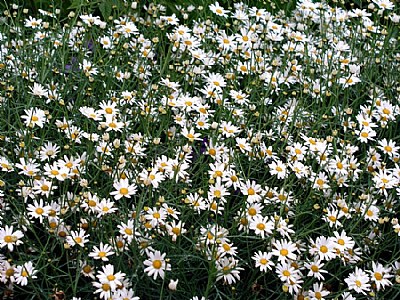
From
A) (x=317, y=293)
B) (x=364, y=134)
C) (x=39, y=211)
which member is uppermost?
(x=364, y=134)

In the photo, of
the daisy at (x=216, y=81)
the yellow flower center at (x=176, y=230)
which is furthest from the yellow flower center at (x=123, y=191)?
the daisy at (x=216, y=81)

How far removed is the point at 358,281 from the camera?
8.84 ft

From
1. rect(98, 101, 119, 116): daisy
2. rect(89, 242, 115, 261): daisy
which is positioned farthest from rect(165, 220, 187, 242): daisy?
rect(98, 101, 119, 116): daisy

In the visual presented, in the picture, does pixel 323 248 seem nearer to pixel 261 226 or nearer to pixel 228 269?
pixel 261 226

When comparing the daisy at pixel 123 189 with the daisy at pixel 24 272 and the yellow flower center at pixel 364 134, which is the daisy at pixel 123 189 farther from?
the yellow flower center at pixel 364 134

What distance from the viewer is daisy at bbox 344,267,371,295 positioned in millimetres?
2668

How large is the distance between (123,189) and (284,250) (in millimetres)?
666

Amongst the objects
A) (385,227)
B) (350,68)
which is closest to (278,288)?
(385,227)

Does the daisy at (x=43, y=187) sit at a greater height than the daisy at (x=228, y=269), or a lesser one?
greater

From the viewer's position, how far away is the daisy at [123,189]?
2.74 meters

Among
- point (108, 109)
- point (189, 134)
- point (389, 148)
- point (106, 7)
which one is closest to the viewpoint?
point (189, 134)

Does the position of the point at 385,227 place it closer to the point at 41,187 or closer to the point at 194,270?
the point at 194,270

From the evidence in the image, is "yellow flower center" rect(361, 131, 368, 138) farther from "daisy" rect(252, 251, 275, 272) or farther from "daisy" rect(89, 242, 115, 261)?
"daisy" rect(89, 242, 115, 261)

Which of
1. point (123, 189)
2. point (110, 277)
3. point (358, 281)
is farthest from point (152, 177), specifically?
point (358, 281)
